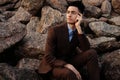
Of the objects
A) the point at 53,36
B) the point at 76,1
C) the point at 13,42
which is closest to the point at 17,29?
the point at 13,42

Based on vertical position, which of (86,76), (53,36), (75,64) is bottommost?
(86,76)

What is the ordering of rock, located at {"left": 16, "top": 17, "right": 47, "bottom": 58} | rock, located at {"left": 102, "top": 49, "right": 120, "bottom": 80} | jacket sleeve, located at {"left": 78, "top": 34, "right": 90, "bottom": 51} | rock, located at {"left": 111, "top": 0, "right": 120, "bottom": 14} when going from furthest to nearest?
rock, located at {"left": 111, "top": 0, "right": 120, "bottom": 14}, rock, located at {"left": 16, "top": 17, "right": 47, "bottom": 58}, rock, located at {"left": 102, "top": 49, "right": 120, "bottom": 80}, jacket sleeve, located at {"left": 78, "top": 34, "right": 90, "bottom": 51}

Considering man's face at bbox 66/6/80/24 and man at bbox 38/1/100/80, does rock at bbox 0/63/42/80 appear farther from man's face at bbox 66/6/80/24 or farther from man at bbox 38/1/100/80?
man's face at bbox 66/6/80/24

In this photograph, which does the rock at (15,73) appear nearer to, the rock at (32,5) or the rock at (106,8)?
the rock at (32,5)

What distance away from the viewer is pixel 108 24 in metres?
14.0

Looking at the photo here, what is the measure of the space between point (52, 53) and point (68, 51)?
23.4 inches

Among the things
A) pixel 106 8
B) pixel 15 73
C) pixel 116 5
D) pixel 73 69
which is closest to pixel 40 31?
pixel 106 8

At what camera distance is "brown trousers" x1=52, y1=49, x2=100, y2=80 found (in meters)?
8.67

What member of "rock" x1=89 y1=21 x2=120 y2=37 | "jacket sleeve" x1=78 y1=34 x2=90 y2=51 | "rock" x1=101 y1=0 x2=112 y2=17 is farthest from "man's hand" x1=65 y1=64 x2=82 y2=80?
"rock" x1=101 y1=0 x2=112 y2=17

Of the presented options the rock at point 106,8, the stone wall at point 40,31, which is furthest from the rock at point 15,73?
the rock at point 106,8

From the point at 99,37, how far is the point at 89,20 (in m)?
2.08

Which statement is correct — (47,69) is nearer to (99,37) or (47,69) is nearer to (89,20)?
(99,37)

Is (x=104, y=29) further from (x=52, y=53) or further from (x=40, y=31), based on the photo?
(x=52, y=53)

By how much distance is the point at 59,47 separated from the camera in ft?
30.8
